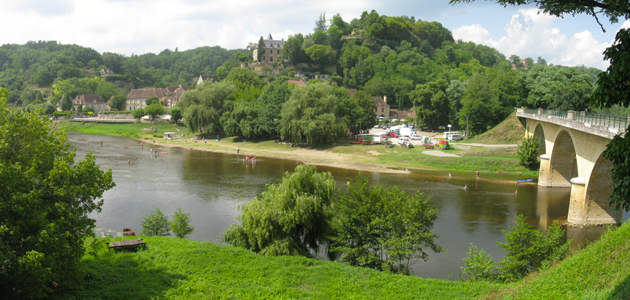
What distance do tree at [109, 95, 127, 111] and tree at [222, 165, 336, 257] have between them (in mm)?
118626

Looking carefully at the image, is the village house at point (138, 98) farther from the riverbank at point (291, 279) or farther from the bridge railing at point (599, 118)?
the riverbank at point (291, 279)

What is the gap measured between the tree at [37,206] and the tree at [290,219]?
790 cm

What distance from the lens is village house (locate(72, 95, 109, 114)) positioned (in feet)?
417

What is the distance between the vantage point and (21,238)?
13.2m

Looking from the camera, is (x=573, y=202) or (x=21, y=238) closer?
(x=21, y=238)

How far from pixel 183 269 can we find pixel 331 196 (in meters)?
8.91

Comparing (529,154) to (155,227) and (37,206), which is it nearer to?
(155,227)

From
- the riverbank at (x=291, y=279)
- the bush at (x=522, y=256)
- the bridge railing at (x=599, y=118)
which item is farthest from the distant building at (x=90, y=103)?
the bush at (x=522, y=256)

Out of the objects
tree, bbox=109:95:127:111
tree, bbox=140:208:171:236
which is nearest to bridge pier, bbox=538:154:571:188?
tree, bbox=140:208:171:236

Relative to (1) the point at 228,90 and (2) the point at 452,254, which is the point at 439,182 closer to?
(2) the point at 452,254

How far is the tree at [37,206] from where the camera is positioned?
42.2ft

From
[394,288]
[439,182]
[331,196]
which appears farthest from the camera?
[439,182]

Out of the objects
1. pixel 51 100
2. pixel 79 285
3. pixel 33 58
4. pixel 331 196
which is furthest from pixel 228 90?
pixel 33 58

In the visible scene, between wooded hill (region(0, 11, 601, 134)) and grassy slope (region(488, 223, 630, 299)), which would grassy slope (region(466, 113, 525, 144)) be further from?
grassy slope (region(488, 223, 630, 299))
